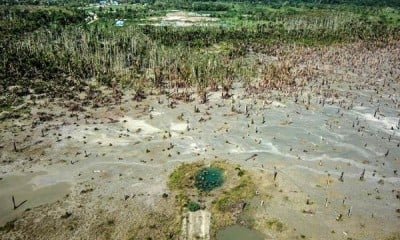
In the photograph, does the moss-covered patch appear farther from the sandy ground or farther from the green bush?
the sandy ground

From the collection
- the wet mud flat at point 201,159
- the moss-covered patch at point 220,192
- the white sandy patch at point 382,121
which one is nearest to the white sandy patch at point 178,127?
the wet mud flat at point 201,159

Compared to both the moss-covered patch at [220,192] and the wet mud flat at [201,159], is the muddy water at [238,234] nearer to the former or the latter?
the moss-covered patch at [220,192]

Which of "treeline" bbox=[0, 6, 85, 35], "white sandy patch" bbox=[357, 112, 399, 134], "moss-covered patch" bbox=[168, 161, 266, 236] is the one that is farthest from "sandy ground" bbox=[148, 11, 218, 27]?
"moss-covered patch" bbox=[168, 161, 266, 236]

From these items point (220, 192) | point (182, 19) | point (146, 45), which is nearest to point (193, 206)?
point (220, 192)

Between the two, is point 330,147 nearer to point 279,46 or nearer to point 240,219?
point 240,219

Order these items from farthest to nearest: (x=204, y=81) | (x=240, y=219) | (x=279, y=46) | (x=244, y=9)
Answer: (x=244, y=9), (x=279, y=46), (x=204, y=81), (x=240, y=219)

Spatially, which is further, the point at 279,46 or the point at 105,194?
the point at 279,46

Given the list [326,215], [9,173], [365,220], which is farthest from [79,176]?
[365,220]
